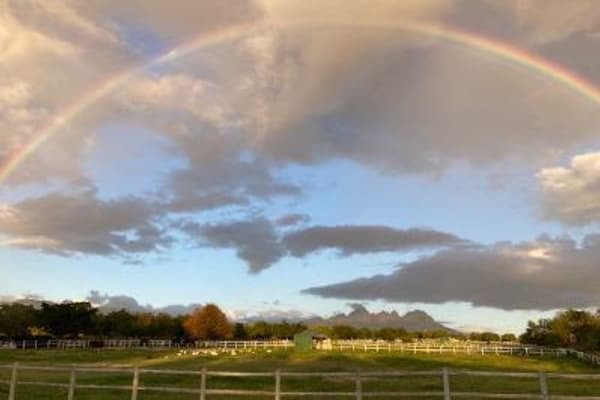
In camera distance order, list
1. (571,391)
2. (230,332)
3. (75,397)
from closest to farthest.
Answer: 1. (75,397)
2. (571,391)
3. (230,332)

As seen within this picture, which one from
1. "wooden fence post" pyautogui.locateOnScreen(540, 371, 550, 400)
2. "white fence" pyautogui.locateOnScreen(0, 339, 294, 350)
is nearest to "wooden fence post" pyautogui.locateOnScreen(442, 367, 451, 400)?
"wooden fence post" pyautogui.locateOnScreen(540, 371, 550, 400)

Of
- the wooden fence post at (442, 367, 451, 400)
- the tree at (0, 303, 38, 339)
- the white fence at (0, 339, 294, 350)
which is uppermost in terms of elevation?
the tree at (0, 303, 38, 339)

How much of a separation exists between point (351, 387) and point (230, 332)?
14329cm

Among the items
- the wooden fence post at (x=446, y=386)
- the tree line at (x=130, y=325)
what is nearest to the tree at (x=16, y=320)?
the tree line at (x=130, y=325)

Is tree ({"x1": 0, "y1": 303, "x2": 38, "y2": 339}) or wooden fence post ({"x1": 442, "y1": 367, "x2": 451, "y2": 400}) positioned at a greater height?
tree ({"x1": 0, "y1": 303, "x2": 38, "y2": 339})

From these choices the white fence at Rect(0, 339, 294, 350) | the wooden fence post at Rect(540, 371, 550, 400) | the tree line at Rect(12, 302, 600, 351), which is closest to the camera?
the wooden fence post at Rect(540, 371, 550, 400)

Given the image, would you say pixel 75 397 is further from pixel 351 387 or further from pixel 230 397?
pixel 351 387

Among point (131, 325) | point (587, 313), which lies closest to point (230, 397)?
point (587, 313)

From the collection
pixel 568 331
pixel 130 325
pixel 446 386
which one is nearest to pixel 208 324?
pixel 130 325

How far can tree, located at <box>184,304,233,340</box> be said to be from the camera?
6422 inches

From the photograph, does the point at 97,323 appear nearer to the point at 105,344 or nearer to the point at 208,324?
the point at 208,324

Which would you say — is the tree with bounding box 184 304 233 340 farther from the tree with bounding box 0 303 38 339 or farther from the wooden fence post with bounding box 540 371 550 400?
the wooden fence post with bounding box 540 371 550 400

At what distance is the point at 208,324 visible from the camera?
164 m

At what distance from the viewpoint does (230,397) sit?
1117 inches
